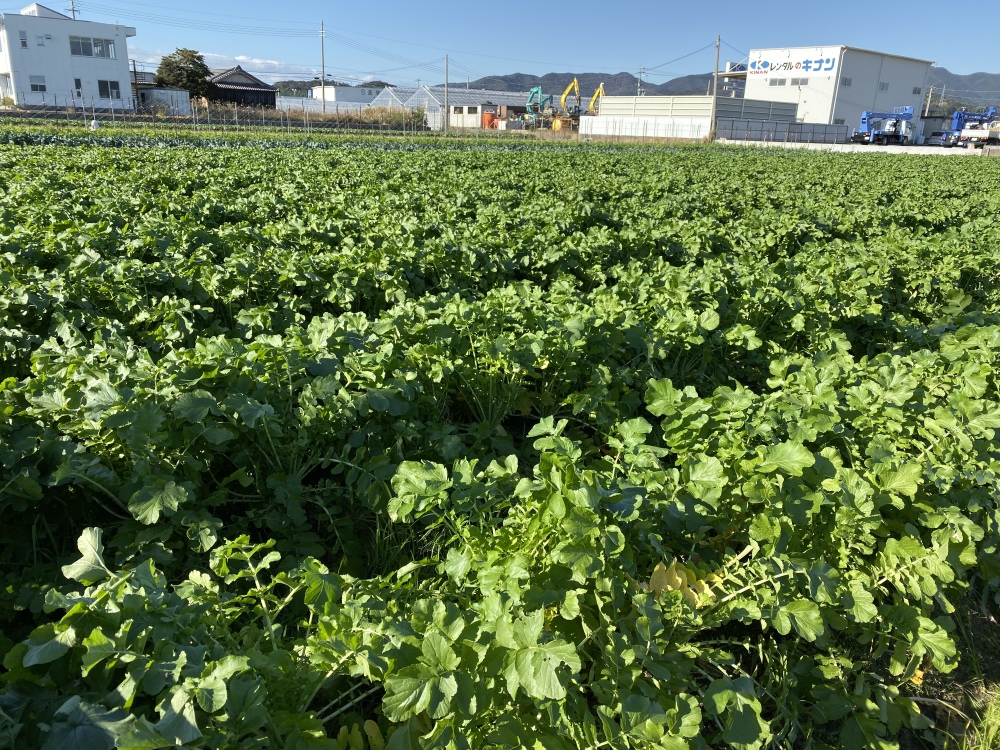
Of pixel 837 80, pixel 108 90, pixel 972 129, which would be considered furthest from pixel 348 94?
pixel 972 129

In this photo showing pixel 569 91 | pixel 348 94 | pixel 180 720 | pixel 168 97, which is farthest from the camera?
pixel 348 94

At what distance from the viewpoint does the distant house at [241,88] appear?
229ft

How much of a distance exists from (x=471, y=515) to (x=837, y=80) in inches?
3472

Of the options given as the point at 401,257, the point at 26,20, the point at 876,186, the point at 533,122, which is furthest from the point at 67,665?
the point at 533,122

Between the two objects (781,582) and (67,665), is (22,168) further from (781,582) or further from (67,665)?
(781,582)

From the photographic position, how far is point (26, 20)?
51312 millimetres

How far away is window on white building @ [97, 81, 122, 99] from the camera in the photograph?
180 ft

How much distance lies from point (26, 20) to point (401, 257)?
6452 centimetres

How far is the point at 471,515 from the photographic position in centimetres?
255

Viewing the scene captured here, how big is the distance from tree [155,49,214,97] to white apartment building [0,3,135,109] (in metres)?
5.23

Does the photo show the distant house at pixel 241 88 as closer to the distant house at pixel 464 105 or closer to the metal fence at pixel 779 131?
the distant house at pixel 464 105

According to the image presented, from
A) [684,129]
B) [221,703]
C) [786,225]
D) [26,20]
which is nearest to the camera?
[221,703]

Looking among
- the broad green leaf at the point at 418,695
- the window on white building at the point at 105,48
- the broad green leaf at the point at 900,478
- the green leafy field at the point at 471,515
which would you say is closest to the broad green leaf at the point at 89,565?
the green leafy field at the point at 471,515

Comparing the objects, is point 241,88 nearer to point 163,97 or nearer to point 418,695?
point 163,97
